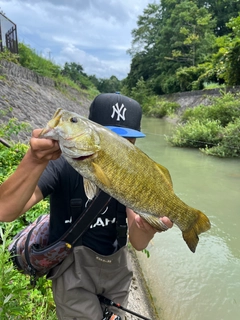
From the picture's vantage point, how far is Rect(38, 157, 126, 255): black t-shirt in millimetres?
1891

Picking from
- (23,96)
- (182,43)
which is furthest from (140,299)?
(182,43)

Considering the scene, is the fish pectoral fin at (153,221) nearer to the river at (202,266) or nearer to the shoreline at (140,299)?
the river at (202,266)

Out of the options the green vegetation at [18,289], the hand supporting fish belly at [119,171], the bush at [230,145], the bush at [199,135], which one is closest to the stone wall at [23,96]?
the green vegetation at [18,289]

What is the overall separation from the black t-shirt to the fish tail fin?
1.76 feet

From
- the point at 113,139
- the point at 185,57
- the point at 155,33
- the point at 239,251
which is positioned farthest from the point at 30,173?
the point at 155,33

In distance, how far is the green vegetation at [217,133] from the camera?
448 inches

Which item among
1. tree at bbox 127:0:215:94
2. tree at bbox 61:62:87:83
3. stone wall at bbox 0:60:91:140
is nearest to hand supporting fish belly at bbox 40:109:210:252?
stone wall at bbox 0:60:91:140

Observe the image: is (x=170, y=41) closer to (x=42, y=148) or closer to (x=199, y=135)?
(x=199, y=135)

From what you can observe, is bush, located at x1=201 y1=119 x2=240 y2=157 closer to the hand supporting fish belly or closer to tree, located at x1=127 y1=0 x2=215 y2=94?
the hand supporting fish belly

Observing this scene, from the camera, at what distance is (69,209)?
1.96 metres

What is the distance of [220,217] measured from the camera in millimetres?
6121

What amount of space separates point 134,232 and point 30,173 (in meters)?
1.03

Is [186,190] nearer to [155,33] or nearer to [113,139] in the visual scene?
[113,139]

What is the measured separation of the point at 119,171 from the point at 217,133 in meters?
11.8
